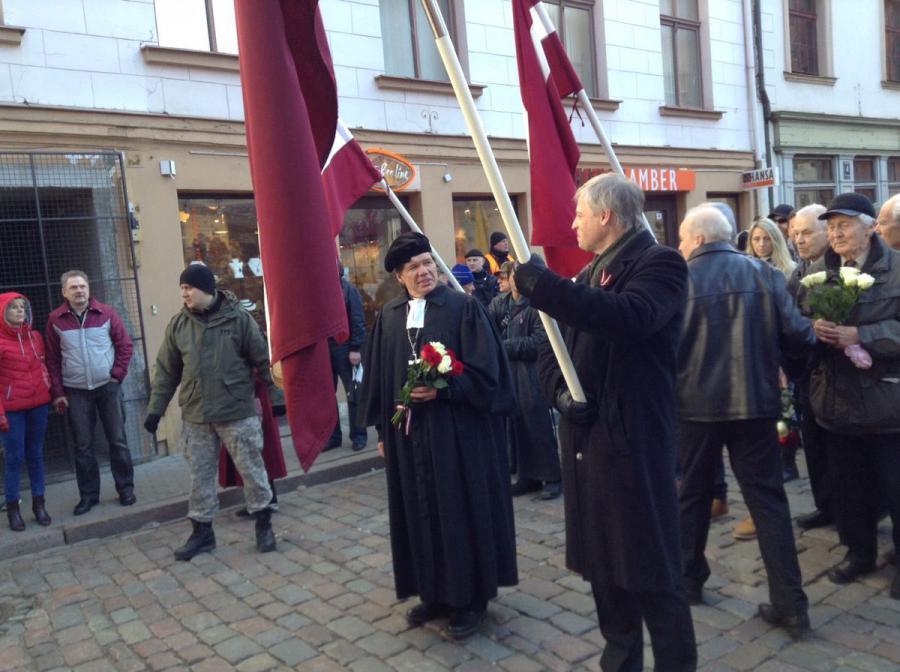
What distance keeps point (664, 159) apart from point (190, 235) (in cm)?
807

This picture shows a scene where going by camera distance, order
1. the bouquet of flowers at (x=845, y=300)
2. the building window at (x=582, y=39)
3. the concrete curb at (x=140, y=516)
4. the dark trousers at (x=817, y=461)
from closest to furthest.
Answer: the bouquet of flowers at (x=845, y=300)
the dark trousers at (x=817, y=461)
the concrete curb at (x=140, y=516)
the building window at (x=582, y=39)

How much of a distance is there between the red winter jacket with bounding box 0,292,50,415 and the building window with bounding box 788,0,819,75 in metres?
14.4

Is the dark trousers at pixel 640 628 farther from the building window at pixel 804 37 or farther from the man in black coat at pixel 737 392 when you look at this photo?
the building window at pixel 804 37

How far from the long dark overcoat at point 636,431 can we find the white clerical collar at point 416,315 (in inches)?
50.4

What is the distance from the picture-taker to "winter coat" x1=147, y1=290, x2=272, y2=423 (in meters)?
5.45

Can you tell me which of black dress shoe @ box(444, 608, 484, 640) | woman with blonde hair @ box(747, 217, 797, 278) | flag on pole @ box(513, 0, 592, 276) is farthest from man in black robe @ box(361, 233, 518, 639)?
woman with blonde hair @ box(747, 217, 797, 278)

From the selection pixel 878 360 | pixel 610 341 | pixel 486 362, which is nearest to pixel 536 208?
pixel 486 362

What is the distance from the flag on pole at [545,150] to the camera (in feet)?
12.4

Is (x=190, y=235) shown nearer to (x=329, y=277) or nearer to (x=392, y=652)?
(x=392, y=652)

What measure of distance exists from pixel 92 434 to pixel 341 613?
3.44 metres

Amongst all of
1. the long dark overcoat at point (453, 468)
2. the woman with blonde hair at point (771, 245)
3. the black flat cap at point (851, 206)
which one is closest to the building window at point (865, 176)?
the woman with blonde hair at point (771, 245)

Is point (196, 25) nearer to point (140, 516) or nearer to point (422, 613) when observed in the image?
point (140, 516)

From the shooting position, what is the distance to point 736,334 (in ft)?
13.0

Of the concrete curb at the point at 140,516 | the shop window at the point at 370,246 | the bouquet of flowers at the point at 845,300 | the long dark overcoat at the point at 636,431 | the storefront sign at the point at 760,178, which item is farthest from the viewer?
the storefront sign at the point at 760,178
